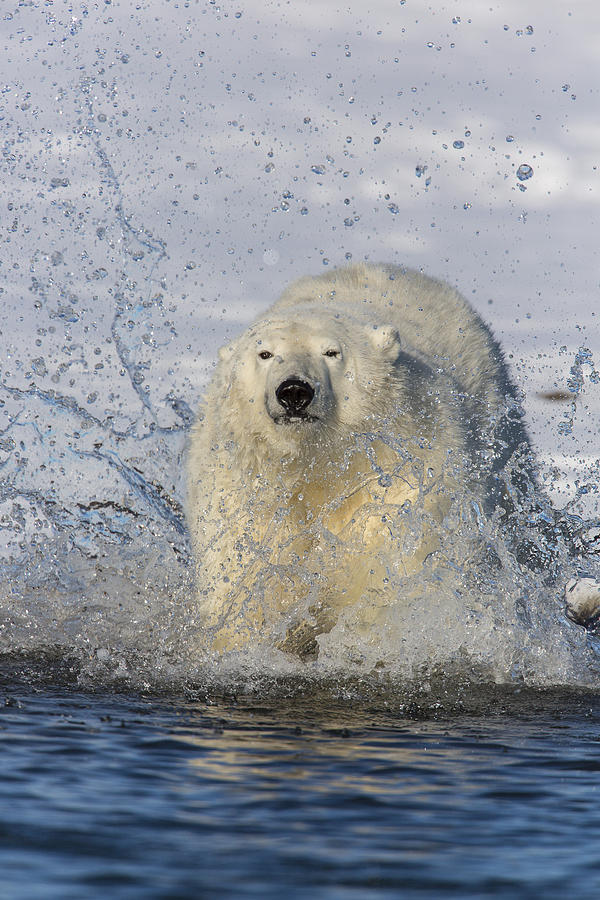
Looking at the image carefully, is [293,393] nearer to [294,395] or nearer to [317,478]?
[294,395]

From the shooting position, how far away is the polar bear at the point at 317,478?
562 cm

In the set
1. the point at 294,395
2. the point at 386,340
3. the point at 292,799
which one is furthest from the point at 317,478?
the point at 292,799

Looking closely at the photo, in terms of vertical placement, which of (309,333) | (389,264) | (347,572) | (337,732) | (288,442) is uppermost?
(389,264)

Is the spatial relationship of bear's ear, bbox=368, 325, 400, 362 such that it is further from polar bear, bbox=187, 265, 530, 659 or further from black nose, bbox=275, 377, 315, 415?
black nose, bbox=275, 377, 315, 415

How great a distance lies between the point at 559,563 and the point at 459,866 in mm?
4623

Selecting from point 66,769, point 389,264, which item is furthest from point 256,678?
point 389,264

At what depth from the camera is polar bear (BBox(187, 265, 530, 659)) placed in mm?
5625

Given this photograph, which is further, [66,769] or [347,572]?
[347,572]

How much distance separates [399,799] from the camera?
3.00 metres

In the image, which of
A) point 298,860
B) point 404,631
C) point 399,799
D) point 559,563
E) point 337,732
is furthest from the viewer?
point 559,563

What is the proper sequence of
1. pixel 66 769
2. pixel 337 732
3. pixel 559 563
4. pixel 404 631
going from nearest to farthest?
1. pixel 66 769
2. pixel 337 732
3. pixel 404 631
4. pixel 559 563

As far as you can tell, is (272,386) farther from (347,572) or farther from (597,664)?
(597,664)

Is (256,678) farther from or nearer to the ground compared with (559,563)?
nearer to the ground

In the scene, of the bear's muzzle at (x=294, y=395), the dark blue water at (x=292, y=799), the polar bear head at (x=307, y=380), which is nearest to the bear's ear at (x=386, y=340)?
the polar bear head at (x=307, y=380)
